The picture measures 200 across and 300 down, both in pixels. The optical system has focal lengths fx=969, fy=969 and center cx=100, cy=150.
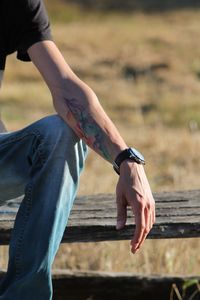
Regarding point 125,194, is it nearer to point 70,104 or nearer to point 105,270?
point 70,104

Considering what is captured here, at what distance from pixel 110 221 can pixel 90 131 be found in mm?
444

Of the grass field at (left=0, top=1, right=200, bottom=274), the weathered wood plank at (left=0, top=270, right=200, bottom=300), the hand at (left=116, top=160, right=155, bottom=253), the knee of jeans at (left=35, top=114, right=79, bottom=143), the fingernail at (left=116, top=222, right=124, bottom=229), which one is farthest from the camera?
the grass field at (left=0, top=1, right=200, bottom=274)

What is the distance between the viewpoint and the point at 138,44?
724 inches

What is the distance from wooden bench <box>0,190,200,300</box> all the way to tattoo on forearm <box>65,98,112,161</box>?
1.04 feet

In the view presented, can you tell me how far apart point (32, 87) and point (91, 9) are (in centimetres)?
1290

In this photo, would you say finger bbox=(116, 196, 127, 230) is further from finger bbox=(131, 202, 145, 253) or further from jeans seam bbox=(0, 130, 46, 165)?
jeans seam bbox=(0, 130, 46, 165)

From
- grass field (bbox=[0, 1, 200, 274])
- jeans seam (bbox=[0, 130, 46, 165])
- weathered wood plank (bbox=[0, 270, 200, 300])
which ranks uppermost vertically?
jeans seam (bbox=[0, 130, 46, 165])

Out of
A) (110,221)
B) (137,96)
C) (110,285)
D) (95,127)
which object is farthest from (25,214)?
(137,96)

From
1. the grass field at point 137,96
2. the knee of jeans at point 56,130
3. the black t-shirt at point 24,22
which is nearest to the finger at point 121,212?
the knee of jeans at point 56,130

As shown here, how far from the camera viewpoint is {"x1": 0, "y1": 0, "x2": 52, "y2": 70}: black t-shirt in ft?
9.97

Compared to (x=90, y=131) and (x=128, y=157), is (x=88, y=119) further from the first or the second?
(x=128, y=157)

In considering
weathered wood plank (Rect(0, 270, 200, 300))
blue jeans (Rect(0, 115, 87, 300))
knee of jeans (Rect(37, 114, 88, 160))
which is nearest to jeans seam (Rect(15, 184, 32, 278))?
blue jeans (Rect(0, 115, 87, 300))

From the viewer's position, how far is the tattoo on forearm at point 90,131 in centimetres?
289

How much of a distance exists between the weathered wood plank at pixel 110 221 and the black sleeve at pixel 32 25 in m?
0.60
